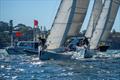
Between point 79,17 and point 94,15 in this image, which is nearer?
point 79,17

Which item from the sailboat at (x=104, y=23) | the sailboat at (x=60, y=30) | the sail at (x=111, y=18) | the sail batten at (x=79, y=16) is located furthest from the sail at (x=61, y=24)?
the sail at (x=111, y=18)

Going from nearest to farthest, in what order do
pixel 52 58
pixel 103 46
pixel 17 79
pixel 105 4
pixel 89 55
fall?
pixel 17 79, pixel 52 58, pixel 89 55, pixel 105 4, pixel 103 46

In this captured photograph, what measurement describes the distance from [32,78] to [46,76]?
62.4 inches

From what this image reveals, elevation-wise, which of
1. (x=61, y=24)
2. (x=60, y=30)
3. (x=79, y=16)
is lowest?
(x=60, y=30)

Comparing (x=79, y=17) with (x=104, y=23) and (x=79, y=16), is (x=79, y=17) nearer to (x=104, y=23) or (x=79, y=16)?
(x=79, y=16)

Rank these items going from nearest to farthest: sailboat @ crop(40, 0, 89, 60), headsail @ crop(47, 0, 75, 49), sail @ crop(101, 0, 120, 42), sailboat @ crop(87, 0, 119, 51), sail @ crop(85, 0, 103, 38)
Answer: sailboat @ crop(40, 0, 89, 60)
headsail @ crop(47, 0, 75, 49)
sailboat @ crop(87, 0, 119, 51)
sail @ crop(101, 0, 120, 42)
sail @ crop(85, 0, 103, 38)

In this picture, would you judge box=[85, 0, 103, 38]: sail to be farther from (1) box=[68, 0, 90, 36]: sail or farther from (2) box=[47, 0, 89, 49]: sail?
(2) box=[47, 0, 89, 49]: sail

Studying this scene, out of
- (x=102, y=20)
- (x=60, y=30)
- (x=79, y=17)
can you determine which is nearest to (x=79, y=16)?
(x=79, y=17)

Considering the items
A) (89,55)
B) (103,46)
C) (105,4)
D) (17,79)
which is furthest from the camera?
(103,46)

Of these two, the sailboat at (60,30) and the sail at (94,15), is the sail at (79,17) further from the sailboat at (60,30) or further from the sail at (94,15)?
the sail at (94,15)

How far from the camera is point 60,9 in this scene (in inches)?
2239

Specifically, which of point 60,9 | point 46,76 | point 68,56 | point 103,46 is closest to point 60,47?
point 68,56

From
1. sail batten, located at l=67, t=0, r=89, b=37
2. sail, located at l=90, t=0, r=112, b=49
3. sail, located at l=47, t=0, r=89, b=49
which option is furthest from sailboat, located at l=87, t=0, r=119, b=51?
sail, located at l=47, t=0, r=89, b=49

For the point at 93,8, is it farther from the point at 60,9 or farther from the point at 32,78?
the point at 32,78
